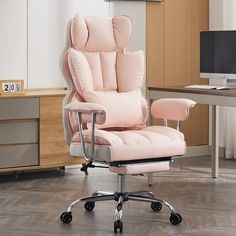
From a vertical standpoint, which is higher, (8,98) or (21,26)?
(21,26)

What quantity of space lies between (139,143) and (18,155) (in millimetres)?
1868

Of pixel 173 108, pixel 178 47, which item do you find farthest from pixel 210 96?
pixel 178 47

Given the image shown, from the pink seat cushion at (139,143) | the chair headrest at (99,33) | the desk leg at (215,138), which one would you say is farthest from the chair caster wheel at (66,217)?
the desk leg at (215,138)

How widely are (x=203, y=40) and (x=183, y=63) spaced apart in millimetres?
1057

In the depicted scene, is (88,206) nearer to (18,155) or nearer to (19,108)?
(18,155)

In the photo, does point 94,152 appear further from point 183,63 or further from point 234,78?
point 183,63

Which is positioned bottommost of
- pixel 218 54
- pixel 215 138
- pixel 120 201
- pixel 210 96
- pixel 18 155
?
pixel 120 201

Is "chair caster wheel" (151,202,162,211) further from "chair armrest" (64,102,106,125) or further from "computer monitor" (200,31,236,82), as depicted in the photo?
"computer monitor" (200,31,236,82)

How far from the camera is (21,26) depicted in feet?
19.5

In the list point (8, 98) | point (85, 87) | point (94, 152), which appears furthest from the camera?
point (8, 98)

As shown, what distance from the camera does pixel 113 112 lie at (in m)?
4.47

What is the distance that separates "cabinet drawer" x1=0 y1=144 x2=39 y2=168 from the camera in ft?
18.2

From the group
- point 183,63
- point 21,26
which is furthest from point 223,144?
point 21,26

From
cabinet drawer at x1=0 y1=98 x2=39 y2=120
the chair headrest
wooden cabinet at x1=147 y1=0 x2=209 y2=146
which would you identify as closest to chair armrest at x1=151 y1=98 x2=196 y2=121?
the chair headrest
